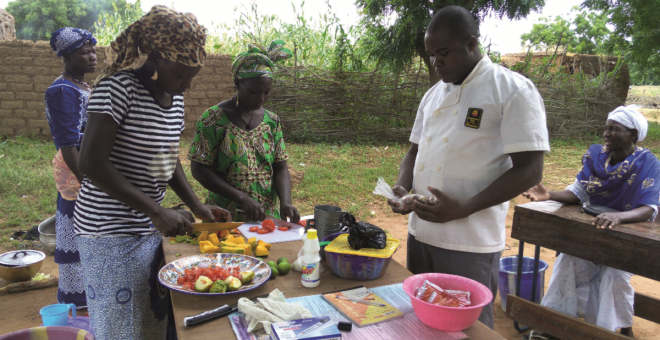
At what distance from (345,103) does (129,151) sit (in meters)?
8.94

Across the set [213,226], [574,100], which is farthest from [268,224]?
[574,100]

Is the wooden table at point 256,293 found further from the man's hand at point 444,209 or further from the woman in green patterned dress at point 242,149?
the woman in green patterned dress at point 242,149

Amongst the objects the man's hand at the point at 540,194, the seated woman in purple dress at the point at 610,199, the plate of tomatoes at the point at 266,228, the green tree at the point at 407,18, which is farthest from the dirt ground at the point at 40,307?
the green tree at the point at 407,18

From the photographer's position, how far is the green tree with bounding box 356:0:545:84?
5.64m

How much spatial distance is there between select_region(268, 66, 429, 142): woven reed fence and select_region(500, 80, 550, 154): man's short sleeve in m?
8.43

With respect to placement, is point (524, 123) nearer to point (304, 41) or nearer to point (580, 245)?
point (580, 245)

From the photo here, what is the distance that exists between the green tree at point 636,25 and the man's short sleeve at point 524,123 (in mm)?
10798

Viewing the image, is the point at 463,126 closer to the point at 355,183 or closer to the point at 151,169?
the point at 151,169

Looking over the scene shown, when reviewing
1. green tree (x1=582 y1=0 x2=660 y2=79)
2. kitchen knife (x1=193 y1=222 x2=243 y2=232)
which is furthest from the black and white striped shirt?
green tree (x1=582 y1=0 x2=660 y2=79)

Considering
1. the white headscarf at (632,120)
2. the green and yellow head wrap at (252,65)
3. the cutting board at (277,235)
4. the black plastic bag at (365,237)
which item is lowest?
the cutting board at (277,235)

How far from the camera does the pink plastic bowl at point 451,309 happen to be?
1312mm

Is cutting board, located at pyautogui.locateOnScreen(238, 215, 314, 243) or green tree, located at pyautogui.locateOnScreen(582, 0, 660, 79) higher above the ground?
green tree, located at pyautogui.locateOnScreen(582, 0, 660, 79)

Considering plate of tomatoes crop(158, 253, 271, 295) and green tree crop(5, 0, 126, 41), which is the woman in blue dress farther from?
green tree crop(5, 0, 126, 41)

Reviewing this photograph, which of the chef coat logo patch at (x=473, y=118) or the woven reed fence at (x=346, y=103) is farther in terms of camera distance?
the woven reed fence at (x=346, y=103)
